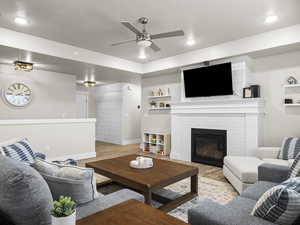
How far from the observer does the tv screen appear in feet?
14.5

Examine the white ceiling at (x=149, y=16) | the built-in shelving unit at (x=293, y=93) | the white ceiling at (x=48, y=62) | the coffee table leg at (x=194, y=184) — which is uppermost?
the white ceiling at (x=149, y=16)

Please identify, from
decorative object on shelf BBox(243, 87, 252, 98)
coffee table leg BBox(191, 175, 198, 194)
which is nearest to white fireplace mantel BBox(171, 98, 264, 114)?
decorative object on shelf BBox(243, 87, 252, 98)

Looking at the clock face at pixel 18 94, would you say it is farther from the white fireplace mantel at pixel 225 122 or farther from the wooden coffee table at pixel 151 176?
the white fireplace mantel at pixel 225 122

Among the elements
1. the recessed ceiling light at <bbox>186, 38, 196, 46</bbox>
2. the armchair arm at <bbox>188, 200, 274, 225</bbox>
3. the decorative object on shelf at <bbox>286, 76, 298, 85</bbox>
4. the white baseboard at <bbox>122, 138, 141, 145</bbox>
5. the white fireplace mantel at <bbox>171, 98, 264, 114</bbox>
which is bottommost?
the white baseboard at <bbox>122, 138, 141, 145</bbox>

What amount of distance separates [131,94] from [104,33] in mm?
4448

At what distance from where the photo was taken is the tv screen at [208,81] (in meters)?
4.41

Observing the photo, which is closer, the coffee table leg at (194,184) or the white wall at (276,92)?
the coffee table leg at (194,184)

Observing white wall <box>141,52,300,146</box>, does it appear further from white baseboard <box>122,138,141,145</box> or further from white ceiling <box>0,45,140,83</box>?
white baseboard <box>122,138,141,145</box>

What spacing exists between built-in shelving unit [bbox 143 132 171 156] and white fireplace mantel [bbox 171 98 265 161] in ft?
1.29

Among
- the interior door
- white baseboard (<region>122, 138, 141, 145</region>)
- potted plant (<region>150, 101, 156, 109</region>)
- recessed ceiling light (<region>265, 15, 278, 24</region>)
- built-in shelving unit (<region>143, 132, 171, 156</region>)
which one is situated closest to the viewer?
recessed ceiling light (<region>265, 15, 278, 24</region>)

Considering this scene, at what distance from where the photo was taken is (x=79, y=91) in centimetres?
869

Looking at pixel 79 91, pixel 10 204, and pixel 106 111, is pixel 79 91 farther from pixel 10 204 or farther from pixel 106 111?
pixel 10 204

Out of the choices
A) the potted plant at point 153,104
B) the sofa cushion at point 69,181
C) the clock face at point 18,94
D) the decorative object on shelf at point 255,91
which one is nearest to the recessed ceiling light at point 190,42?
the decorative object on shelf at point 255,91

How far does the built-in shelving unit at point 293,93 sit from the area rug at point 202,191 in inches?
82.4
